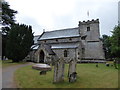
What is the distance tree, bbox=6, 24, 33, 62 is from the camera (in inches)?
945

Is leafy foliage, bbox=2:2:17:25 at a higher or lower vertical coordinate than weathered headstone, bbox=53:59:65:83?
higher

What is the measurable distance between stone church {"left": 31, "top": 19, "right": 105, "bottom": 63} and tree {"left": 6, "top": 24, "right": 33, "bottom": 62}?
570 centimetres

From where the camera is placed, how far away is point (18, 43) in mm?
24578

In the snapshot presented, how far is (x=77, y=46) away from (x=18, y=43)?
1447 cm

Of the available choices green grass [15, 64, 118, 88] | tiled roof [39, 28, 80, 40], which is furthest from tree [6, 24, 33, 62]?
green grass [15, 64, 118, 88]

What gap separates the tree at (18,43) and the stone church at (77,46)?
18.7 feet

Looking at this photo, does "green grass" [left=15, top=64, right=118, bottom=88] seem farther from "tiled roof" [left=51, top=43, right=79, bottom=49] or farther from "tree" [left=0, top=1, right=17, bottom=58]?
→ "tree" [left=0, top=1, right=17, bottom=58]

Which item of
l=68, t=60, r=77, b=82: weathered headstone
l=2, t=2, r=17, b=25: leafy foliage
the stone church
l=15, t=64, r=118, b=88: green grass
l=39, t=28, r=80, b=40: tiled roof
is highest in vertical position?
l=2, t=2, r=17, b=25: leafy foliage

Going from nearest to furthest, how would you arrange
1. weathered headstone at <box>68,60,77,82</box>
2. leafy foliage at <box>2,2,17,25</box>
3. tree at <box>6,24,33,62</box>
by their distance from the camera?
weathered headstone at <box>68,60,77,82</box>, tree at <box>6,24,33,62</box>, leafy foliage at <box>2,2,17,25</box>

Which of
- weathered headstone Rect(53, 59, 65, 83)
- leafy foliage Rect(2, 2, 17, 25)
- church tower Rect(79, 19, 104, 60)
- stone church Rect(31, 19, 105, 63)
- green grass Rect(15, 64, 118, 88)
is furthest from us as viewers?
leafy foliage Rect(2, 2, 17, 25)

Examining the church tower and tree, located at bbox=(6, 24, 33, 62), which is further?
the church tower

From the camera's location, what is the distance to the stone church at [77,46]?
98.3 feet

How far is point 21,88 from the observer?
23.7ft

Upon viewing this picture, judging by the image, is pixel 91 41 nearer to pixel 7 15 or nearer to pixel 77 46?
pixel 77 46
